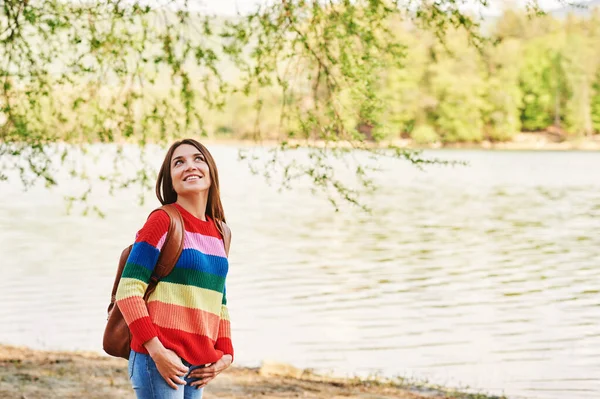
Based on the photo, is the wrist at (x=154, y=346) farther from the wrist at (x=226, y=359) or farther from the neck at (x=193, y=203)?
the neck at (x=193, y=203)

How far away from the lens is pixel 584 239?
21625 millimetres

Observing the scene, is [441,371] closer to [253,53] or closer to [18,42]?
Answer: [253,53]

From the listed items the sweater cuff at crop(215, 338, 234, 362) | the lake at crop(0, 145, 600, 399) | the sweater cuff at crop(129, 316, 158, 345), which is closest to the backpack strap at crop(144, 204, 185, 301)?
the sweater cuff at crop(129, 316, 158, 345)

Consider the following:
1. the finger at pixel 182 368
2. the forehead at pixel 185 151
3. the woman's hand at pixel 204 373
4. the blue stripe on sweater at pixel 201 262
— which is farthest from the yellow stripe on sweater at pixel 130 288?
the forehead at pixel 185 151

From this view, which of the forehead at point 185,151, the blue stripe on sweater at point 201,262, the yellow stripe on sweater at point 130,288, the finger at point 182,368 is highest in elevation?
the forehead at point 185,151

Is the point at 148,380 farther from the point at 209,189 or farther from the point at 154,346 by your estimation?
the point at 209,189

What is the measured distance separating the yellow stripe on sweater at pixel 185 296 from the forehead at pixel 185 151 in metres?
0.48

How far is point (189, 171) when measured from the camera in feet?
9.97

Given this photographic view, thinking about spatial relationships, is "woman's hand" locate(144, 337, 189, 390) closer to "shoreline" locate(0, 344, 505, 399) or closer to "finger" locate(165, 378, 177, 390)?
"finger" locate(165, 378, 177, 390)

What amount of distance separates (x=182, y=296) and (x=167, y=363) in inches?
8.9

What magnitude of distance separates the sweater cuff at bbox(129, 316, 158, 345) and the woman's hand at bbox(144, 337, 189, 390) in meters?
0.02

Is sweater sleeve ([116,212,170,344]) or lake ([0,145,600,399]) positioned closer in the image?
sweater sleeve ([116,212,170,344])

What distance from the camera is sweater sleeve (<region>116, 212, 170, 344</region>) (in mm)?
2773

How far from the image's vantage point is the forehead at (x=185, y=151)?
121 inches
